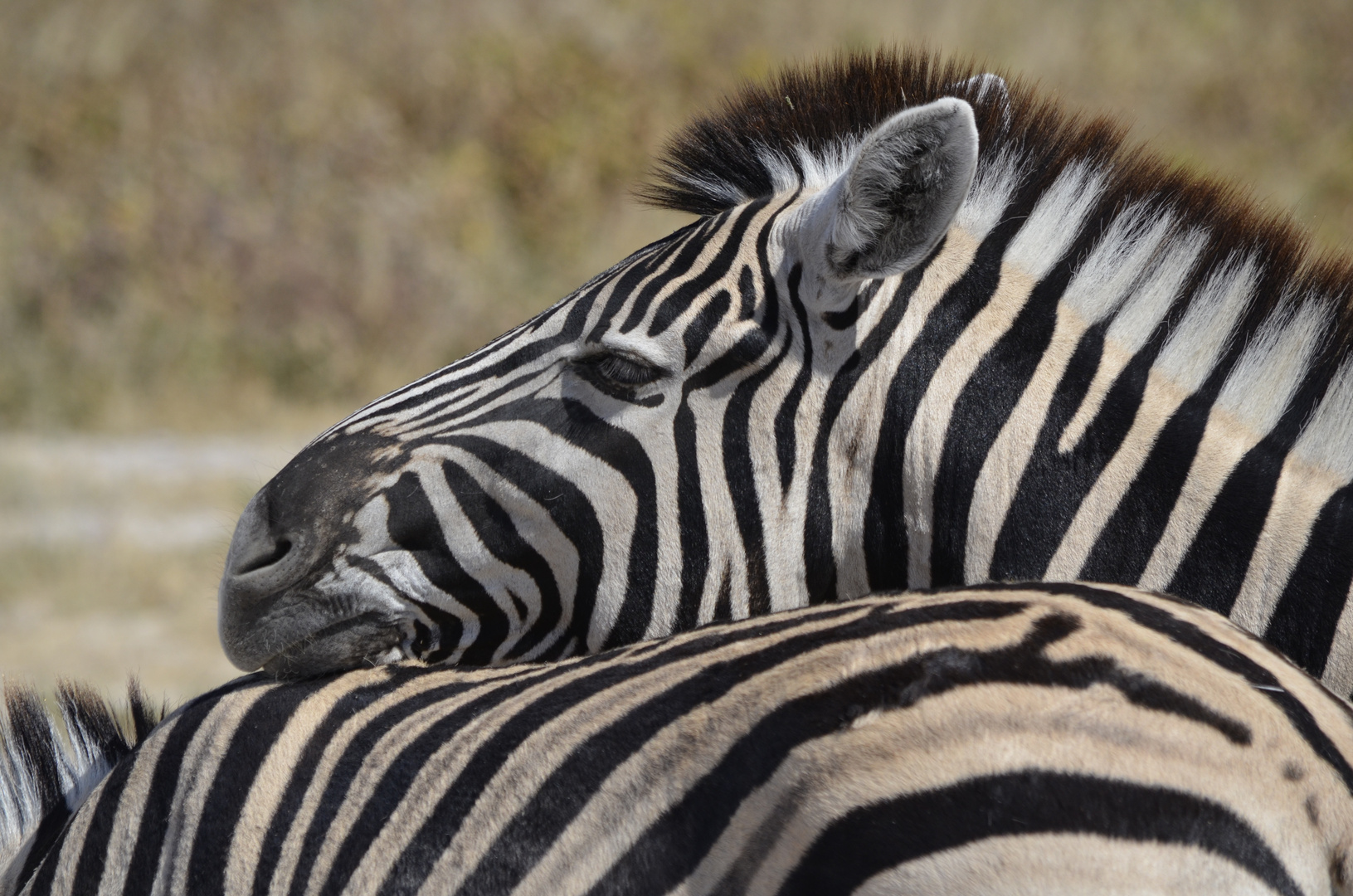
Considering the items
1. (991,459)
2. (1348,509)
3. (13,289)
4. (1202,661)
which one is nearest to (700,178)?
(991,459)

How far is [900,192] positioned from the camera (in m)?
2.37

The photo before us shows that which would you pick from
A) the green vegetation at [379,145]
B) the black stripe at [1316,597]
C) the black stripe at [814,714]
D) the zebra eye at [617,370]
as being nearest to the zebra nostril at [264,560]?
the zebra eye at [617,370]

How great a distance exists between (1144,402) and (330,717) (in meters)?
1.71

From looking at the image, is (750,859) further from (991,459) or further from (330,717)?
(991,459)

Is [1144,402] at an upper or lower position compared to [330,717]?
upper

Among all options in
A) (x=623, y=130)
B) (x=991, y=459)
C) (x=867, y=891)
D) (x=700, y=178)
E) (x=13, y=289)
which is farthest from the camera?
(x=623, y=130)

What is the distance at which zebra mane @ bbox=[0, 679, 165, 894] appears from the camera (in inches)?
94.6

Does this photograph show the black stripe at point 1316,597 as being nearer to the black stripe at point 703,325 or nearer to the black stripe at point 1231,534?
the black stripe at point 1231,534

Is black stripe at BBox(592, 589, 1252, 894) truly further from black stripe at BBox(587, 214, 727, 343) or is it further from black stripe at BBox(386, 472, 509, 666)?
black stripe at BBox(587, 214, 727, 343)

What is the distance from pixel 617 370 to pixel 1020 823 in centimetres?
139

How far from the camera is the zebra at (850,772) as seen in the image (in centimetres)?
139

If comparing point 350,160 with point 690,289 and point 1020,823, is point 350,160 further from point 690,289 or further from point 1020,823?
point 1020,823

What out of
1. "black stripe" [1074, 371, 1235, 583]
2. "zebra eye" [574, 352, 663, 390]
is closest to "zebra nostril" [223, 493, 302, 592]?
"zebra eye" [574, 352, 663, 390]

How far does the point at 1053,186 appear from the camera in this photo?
2.66 meters
